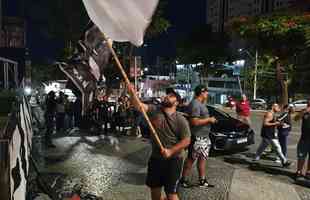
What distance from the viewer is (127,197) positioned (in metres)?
6.68

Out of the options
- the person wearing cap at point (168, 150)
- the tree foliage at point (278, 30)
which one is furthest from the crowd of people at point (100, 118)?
the person wearing cap at point (168, 150)

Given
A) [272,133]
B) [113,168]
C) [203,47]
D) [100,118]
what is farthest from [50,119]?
[203,47]

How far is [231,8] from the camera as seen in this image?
131875 millimetres

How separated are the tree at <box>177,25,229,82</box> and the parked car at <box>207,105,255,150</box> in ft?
195

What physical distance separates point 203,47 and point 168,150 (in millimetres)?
68569

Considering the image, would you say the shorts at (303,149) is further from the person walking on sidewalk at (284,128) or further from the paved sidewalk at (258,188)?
the person walking on sidewalk at (284,128)

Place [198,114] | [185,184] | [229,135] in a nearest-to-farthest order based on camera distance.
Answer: [198,114] → [185,184] → [229,135]

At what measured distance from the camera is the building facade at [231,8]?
116 m

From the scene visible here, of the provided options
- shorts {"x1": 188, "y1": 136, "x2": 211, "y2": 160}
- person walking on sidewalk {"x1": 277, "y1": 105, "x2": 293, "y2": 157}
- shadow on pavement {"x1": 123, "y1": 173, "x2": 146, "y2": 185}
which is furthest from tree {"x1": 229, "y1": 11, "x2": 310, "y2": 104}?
shorts {"x1": 188, "y1": 136, "x2": 211, "y2": 160}

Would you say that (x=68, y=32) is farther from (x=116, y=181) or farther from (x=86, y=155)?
(x=116, y=181)

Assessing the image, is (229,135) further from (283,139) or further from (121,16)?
(121,16)

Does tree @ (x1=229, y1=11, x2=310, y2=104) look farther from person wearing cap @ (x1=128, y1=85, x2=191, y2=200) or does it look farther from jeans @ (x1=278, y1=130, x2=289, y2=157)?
person wearing cap @ (x1=128, y1=85, x2=191, y2=200)

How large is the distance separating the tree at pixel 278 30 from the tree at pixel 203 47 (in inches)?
2112

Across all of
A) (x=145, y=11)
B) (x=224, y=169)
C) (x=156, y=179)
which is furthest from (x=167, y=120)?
(x=224, y=169)
